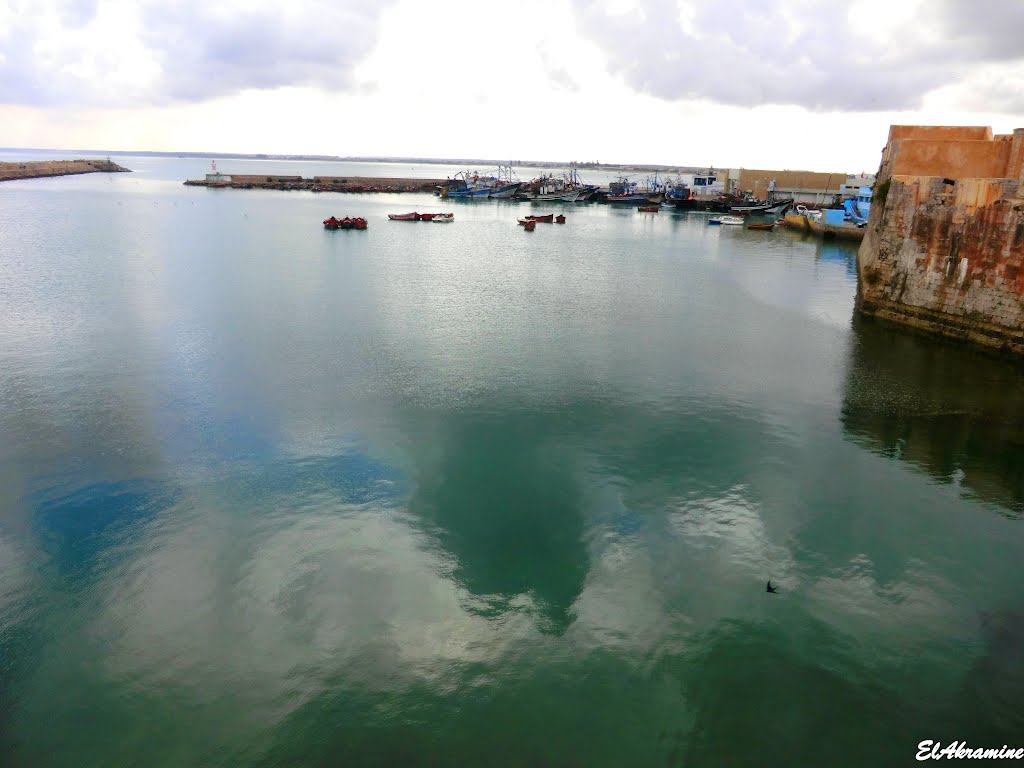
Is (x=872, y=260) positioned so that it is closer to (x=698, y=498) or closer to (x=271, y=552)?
(x=698, y=498)

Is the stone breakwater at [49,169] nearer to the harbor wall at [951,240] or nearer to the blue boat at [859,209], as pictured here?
the blue boat at [859,209]

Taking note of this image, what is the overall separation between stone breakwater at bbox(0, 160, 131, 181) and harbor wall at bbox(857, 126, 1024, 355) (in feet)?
385

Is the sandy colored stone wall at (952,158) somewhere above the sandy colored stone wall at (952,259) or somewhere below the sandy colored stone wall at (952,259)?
above

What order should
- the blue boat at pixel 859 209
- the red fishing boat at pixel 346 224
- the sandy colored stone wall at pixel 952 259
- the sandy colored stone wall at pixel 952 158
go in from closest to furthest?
the sandy colored stone wall at pixel 952 259
the sandy colored stone wall at pixel 952 158
the red fishing boat at pixel 346 224
the blue boat at pixel 859 209

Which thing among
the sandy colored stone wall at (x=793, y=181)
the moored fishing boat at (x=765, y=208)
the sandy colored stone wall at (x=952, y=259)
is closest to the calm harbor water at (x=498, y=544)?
the sandy colored stone wall at (x=952, y=259)

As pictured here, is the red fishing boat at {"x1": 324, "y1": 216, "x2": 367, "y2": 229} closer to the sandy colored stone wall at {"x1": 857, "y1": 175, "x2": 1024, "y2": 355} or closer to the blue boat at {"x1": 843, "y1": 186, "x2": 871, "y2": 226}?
the sandy colored stone wall at {"x1": 857, "y1": 175, "x2": 1024, "y2": 355}

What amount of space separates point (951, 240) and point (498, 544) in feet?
66.1

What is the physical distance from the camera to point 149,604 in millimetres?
9758

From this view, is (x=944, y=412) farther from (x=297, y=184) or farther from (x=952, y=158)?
(x=297, y=184)

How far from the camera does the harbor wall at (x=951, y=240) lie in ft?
67.4

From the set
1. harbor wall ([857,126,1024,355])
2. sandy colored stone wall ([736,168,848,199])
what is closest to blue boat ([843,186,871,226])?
sandy colored stone wall ([736,168,848,199])

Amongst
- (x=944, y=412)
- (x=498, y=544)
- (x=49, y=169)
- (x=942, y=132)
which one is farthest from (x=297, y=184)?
(x=498, y=544)

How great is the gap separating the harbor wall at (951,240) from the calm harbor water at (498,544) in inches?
64.9

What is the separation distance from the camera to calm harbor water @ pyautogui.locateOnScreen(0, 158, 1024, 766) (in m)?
8.11
